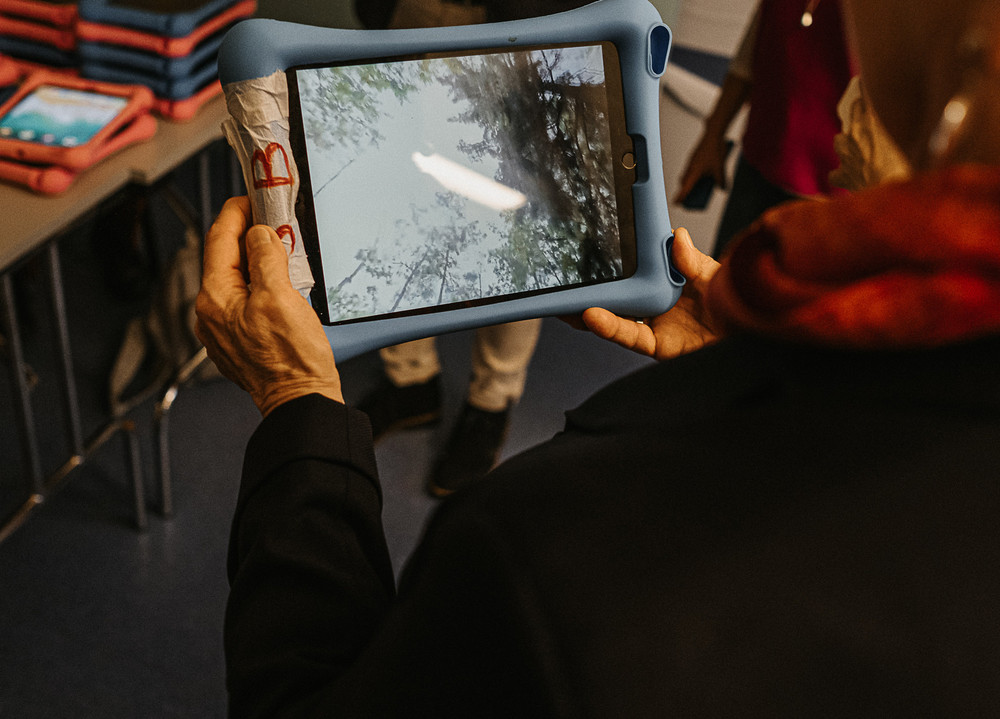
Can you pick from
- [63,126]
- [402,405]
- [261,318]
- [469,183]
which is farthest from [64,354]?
[469,183]

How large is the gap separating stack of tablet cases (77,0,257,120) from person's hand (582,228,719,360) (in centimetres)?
97

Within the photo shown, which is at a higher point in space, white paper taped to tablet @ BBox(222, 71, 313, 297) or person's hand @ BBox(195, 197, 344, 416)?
white paper taped to tablet @ BBox(222, 71, 313, 297)

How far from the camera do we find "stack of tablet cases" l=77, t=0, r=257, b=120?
4.31ft

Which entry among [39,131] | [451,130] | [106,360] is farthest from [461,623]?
[106,360]

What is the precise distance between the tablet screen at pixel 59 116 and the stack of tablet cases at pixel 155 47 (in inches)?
3.2

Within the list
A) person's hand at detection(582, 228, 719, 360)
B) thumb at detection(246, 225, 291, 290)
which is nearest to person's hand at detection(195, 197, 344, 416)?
thumb at detection(246, 225, 291, 290)

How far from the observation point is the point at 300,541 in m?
0.56

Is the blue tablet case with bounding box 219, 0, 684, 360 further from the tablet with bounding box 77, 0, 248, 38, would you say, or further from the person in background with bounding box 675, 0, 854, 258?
the tablet with bounding box 77, 0, 248, 38

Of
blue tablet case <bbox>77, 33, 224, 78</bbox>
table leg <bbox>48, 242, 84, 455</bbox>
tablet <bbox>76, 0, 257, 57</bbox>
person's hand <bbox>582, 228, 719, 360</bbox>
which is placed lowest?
table leg <bbox>48, 242, 84, 455</bbox>

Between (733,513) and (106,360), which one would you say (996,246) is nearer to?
(733,513)

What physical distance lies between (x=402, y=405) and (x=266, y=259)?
1.10 metres

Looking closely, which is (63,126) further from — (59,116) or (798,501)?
(798,501)

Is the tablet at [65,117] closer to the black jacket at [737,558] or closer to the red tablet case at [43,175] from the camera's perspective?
the red tablet case at [43,175]

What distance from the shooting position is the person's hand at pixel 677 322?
0.86 meters
